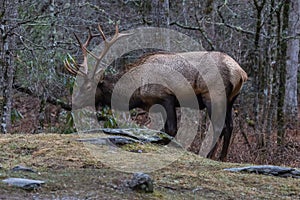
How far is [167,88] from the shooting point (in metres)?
9.47

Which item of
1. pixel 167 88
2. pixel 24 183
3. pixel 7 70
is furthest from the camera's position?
pixel 7 70

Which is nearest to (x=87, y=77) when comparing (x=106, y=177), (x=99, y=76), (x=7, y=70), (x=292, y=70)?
→ (x=99, y=76)

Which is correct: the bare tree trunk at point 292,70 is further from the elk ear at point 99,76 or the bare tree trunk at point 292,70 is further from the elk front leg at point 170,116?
the elk ear at point 99,76

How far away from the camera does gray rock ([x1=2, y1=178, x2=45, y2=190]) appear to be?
12.6ft

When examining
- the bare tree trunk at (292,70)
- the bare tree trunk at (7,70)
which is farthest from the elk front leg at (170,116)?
the bare tree trunk at (292,70)

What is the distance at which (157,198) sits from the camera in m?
3.94

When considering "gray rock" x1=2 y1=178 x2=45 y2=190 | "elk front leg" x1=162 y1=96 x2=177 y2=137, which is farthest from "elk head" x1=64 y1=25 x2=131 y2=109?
"gray rock" x1=2 y1=178 x2=45 y2=190

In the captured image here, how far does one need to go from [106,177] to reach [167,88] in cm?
514

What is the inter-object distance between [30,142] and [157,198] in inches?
96.7

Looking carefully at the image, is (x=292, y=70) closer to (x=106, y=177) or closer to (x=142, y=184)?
(x=106, y=177)

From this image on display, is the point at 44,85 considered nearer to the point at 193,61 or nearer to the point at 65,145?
the point at 193,61

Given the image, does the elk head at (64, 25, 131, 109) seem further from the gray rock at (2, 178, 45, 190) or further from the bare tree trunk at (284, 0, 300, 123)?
the gray rock at (2, 178, 45, 190)

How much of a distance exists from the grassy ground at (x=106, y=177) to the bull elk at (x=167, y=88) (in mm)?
3147

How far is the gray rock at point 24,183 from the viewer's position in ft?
12.6
